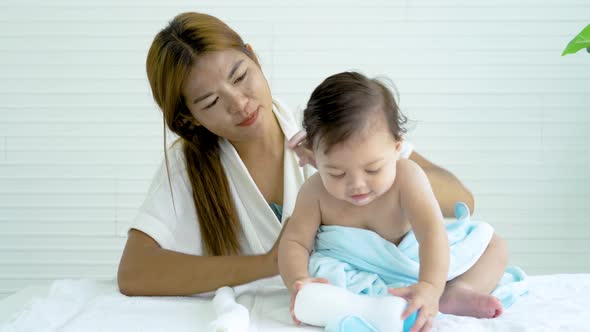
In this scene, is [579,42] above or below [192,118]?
above

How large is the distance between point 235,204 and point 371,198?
1.91ft

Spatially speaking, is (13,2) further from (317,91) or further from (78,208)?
(317,91)

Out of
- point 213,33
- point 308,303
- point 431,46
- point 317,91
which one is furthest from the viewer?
point 431,46

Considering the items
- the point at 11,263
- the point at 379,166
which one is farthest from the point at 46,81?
the point at 379,166

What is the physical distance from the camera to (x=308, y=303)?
139cm

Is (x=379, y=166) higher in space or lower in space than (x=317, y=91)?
lower

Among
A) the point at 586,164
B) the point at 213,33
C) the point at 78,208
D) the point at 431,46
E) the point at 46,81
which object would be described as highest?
the point at 213,33

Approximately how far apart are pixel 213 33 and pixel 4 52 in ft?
5.57

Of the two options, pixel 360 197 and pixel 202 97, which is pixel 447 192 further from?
pixel 202 97

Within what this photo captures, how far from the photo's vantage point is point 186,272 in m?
1.79

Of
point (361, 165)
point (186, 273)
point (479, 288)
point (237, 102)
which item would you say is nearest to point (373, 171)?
point (361, 165)

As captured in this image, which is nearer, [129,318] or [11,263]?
[129,318]

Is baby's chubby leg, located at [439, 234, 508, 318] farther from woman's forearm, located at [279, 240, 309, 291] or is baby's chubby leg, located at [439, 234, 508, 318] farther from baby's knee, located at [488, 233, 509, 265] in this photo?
woman's forearm, located at [279, 240, 309, 291]

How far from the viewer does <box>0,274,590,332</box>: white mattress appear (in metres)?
1.42
